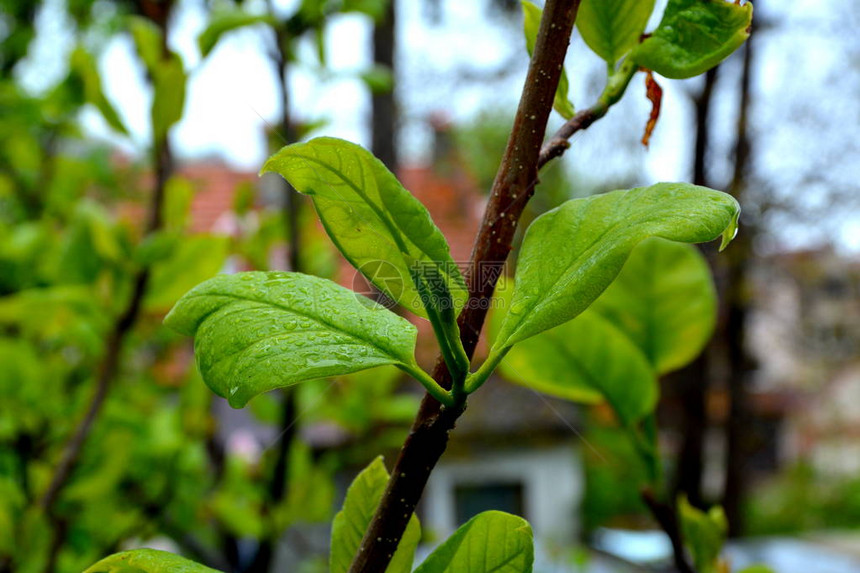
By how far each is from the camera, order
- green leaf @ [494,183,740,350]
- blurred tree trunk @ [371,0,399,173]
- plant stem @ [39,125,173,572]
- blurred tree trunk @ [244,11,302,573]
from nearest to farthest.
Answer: green leaf @ [494,183,740,350], plant stem @ [39,125,173,572], blurred tree trunk @ [244,11,302,573], blurred tree trunk @ [371,0,399,173]

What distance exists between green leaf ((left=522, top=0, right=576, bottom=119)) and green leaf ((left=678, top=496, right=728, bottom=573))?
0.59 ft

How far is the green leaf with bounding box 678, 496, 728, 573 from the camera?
0.30 meters

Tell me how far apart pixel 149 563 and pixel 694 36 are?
180mm

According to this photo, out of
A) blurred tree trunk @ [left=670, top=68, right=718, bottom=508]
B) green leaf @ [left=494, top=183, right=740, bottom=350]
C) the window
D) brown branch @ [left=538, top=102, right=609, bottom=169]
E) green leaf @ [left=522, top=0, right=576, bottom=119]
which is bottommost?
blurred tree trunk @ [left=670, top=68, right=718, bottom=508]

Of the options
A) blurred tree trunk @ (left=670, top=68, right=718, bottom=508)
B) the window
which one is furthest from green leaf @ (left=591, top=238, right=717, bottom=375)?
blurred tree trunk @ (left=670, top=68, right=718, bottom=508)

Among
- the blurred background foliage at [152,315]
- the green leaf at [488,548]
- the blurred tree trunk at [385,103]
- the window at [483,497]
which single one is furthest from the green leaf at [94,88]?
the window at [483,497]

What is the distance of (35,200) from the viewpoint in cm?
91

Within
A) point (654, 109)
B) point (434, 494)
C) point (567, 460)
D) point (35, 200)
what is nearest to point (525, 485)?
point (434, 494)

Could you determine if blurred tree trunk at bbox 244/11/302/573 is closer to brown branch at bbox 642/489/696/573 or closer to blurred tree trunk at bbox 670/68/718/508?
brown branch at bbox 642/489/696/573

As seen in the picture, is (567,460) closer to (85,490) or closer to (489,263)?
(85,490)

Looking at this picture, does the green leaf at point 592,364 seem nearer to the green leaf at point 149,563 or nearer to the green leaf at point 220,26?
the green leaf at point 149,563

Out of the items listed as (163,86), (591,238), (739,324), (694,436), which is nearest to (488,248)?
(591,238)

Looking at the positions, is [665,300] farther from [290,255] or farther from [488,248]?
[290,255]

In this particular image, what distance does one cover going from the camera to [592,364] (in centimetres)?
31
